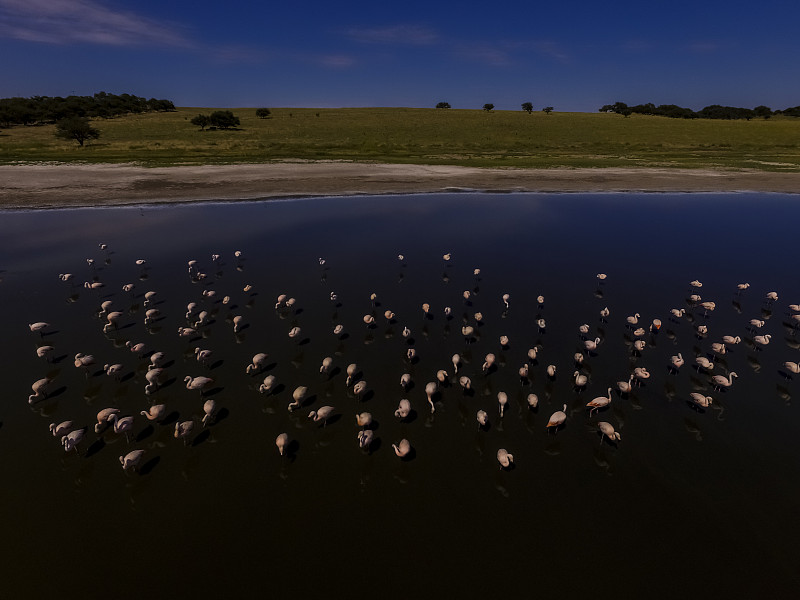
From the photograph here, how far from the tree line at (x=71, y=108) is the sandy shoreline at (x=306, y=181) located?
233 ft

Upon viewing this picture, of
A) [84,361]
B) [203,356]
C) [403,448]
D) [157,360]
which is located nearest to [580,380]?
[403,448]

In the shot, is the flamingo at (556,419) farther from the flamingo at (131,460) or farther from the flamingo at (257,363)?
the flamingo at (131,460)

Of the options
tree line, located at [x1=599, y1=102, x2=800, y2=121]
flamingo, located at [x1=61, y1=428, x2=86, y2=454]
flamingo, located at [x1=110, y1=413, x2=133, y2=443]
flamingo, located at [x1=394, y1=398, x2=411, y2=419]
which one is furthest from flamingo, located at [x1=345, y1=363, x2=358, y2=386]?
tree line, located at [x1=599, y1=102, x2=800, y2=121]

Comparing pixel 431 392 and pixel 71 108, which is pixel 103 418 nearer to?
pixel 431 392

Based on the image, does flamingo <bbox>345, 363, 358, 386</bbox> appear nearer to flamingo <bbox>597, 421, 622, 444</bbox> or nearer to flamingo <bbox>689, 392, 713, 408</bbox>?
flamingo <bbox>597, 421, 622, 444</bbox>

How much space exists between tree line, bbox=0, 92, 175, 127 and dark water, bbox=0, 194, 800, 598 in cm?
11394

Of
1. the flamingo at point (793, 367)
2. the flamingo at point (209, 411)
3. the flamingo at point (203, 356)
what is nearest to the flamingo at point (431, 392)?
the flamingo at point (209, 411)

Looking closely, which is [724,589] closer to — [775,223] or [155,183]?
[775,223]

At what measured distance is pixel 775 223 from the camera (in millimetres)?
32781

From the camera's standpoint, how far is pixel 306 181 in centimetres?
4750

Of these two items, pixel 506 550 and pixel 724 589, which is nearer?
pixel 724 589

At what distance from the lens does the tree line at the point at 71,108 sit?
126250 millimetres

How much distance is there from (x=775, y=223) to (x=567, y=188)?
59.1 feet

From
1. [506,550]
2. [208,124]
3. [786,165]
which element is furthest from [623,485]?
[208,124]
